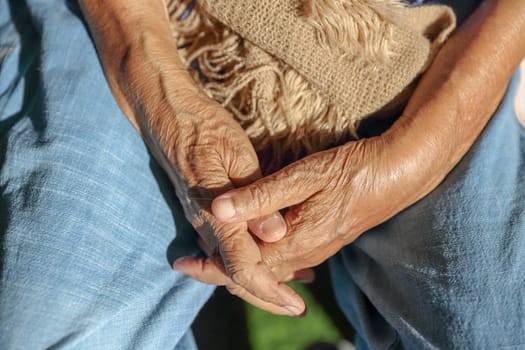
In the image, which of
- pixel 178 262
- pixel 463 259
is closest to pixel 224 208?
pixel 178 262

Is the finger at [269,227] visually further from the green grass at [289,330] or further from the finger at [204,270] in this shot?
the green grass at [289,330]

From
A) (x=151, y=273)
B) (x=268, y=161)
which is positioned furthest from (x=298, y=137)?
(x=151, y=273)

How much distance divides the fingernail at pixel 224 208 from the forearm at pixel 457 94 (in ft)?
0.76

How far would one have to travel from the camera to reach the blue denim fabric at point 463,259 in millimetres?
597

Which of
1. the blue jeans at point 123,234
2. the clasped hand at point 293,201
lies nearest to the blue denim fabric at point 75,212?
the blue jeans at point 123,234

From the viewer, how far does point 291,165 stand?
0.61 metres

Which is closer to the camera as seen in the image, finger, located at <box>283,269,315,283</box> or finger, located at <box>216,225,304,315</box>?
finger, located at <box>216,225,304,315</box>

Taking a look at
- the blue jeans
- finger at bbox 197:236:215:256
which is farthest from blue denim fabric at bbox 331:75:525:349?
finger at bbox 197:236:215:256

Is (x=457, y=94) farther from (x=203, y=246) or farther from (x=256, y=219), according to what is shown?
(x=203, y=246)

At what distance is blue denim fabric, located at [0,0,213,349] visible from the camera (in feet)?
1.94

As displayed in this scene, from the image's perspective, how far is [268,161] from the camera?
2.33 ft

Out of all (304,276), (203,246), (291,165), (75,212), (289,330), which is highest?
(291,165)

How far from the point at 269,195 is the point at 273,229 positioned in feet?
0.16

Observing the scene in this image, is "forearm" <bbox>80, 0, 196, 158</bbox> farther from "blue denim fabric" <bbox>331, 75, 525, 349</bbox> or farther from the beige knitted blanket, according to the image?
"blue denim fabric" <bbox>331, 75, 525, 349</bbox>
